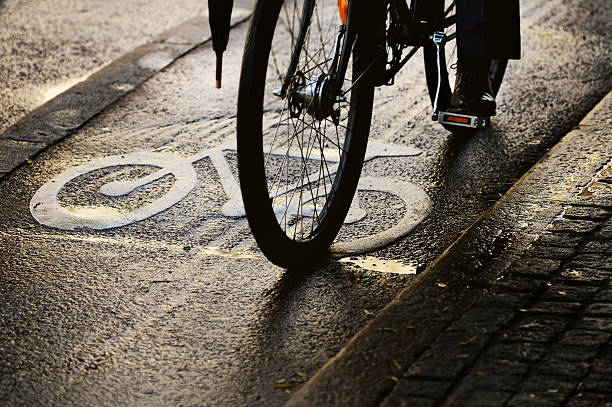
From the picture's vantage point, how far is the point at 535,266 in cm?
361

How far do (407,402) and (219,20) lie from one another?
1629 millimetres

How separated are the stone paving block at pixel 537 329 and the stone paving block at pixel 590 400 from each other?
33 centimetres

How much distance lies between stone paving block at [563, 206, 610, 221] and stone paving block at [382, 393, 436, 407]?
1631mm

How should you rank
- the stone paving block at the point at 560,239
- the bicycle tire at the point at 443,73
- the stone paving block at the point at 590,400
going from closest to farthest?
the stone paving block at the point at 590,400 < the stone paving block at the point at 560,239 < the bicycle tire at the point at 443,73

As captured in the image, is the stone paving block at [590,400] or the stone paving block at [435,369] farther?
the stone paving block at [435,369]

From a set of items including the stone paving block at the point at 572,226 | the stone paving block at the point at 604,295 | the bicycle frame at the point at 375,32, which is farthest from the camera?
the stone paving block at the point at 572,226

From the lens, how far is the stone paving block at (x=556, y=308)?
3248mm

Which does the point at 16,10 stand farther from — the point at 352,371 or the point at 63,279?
the point at 352,371

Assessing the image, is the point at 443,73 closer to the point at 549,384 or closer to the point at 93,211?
the point at 93,211

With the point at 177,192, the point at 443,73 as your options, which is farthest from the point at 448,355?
the point at 177,192

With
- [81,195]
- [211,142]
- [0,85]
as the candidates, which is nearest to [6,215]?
[81,195]

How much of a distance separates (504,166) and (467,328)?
6.15 feet

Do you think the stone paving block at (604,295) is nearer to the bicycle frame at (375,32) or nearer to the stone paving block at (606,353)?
the stone paving block at (606,353)

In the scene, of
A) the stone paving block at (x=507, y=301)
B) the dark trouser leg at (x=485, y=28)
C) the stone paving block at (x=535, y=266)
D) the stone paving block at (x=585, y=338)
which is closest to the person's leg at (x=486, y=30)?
the dark trouser leg at (x=485, y=28)
